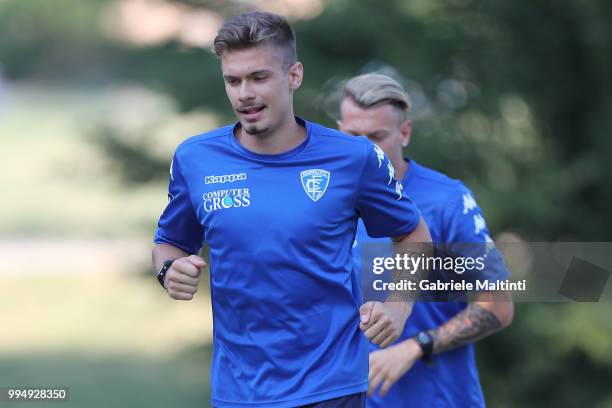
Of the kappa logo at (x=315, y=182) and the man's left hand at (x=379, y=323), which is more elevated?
the kappa logo at (x=315, y=182)

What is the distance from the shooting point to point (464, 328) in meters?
5.32

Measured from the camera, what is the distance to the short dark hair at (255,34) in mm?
4164

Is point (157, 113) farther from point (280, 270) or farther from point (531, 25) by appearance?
point (280, 270)

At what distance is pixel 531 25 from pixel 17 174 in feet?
95.2

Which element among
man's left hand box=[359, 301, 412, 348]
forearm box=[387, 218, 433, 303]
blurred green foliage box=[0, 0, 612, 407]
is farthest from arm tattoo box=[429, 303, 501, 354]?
blurred green foliage box=[0, 0, 612, 407]

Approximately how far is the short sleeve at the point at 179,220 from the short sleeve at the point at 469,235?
1.28m

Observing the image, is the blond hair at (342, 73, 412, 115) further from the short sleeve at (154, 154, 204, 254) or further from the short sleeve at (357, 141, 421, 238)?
the short sleeve at (154, 154, 204, 254)

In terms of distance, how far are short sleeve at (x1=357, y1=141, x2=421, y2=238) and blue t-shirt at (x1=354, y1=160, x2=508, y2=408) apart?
853mm

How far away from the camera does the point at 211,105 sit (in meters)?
12.9

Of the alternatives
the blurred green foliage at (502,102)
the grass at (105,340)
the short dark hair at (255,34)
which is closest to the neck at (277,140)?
→ the short dark hair at (255,34)

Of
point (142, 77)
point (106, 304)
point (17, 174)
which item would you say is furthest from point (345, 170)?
point (17, 174)

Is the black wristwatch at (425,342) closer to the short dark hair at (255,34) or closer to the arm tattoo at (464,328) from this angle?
the arm tattoo at (464,328)

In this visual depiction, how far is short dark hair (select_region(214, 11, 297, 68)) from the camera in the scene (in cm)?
416

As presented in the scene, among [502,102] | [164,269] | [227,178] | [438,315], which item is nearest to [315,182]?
[227,178]
